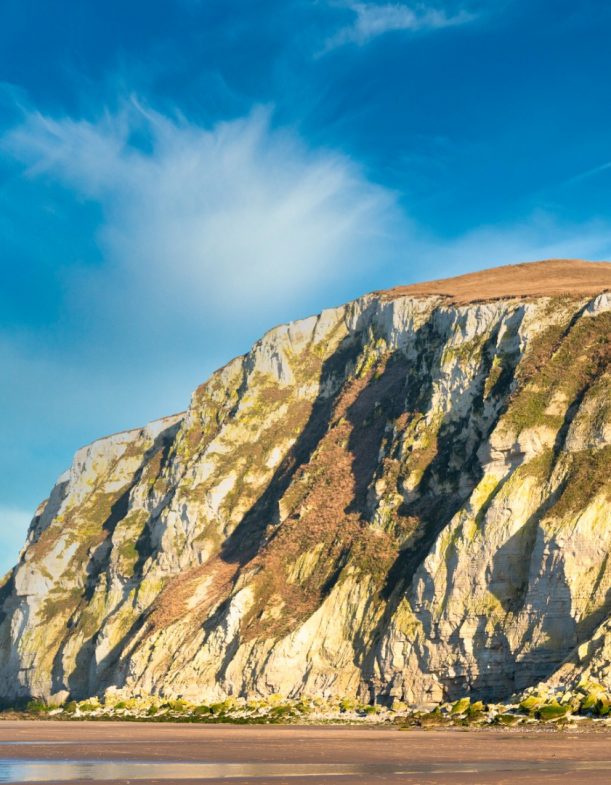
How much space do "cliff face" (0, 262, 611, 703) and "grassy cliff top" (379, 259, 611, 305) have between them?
58 cm

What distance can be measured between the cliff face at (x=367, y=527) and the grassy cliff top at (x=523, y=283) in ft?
1.89

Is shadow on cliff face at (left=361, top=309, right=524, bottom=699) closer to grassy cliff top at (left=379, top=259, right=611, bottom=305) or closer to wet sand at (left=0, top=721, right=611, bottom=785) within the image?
grassy cliff top at (left=379, top=259, right=611, bottom=305)

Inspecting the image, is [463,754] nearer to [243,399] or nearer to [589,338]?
[589,338]

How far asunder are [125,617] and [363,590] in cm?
3176

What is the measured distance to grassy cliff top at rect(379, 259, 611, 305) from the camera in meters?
66.1

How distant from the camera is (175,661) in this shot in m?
65.4

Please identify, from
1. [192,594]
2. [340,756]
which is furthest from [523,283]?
[340,756]

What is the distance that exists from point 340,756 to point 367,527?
4141 centimetres

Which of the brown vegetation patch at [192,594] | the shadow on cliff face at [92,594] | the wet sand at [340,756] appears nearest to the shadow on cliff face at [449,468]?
the brown vegetation patch at [192,594]

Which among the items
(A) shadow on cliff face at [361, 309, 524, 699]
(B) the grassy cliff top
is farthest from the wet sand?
(B) the grassy cliff top

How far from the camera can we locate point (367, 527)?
202ft

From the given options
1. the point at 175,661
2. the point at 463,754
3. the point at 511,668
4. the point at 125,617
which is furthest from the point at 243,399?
the point at 463,754

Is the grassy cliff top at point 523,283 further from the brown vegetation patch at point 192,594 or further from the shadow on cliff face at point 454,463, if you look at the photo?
the brown vegetation patch at point 192,594

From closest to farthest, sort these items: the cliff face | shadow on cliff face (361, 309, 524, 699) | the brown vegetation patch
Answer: the cliff face, shadow on cliff face (361, 309, 524, 699), the brown vegetation patch
